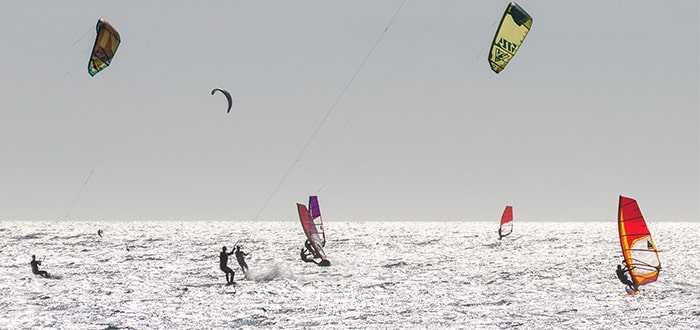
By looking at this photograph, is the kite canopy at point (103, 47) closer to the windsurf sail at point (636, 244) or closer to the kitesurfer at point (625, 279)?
the windsurf sail at point (636, 244)

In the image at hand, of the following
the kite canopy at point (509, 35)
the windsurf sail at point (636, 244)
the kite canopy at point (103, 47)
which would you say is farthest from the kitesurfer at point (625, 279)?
the kite canopy at point (103, 47)

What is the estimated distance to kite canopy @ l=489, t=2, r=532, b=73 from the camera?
18.4 m

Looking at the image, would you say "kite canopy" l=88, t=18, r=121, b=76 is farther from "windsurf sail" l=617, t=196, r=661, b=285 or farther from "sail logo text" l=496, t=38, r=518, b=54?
"windsurf sail" l=617, t=196, r=661, b=285

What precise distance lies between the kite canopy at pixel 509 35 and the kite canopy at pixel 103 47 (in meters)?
9.35

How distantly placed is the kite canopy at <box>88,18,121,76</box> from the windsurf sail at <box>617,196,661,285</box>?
521 inches

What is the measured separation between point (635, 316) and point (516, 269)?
13529 millimetres

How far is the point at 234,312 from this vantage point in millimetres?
16688

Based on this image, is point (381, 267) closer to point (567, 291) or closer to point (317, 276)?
point (317, 276)

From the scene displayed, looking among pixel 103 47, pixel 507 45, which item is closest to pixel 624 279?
pixel 507 45

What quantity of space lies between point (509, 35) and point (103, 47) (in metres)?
9.96

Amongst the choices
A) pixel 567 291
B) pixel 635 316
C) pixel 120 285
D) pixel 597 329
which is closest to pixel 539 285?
pixel 567 291

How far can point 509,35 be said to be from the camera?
18641 mm

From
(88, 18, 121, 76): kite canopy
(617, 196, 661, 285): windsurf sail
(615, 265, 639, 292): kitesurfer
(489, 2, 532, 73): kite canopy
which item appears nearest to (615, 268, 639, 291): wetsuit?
(615, 265, 639, 292): kitesurfer

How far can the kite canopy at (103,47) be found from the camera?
1952cm
